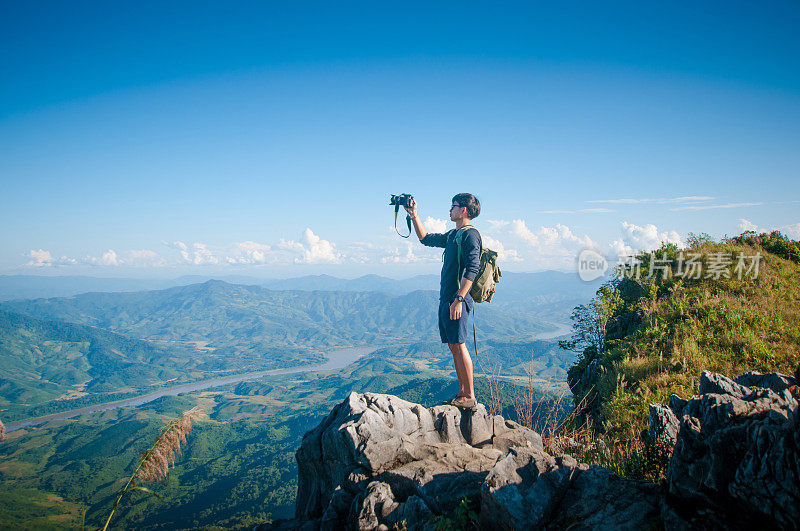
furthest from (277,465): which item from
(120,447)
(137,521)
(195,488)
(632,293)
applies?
(632,293)

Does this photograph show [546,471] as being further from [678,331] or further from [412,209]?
[678,331]

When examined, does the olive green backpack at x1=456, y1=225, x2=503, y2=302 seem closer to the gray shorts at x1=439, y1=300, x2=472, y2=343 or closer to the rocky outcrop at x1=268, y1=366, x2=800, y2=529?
the gray shorts at x1=439, y1=300, x2=472, y2=343

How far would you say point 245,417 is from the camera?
621 feet

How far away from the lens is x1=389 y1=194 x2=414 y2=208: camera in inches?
295

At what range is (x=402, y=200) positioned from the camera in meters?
7.54

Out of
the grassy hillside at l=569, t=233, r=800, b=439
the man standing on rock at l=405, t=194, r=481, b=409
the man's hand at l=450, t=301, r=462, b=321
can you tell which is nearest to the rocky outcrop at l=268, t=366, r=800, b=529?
the man standing on rock at l=405, t=194, r=481, b=409

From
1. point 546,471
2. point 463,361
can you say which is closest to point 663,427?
point 546,471

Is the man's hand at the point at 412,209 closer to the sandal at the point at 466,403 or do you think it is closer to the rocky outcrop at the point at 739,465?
the sandal at the point at 466,403

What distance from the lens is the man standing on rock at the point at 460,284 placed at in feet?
20.9

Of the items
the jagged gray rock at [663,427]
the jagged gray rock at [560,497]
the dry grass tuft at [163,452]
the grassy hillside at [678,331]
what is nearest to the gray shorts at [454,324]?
the jagged gray rock at [560,497]

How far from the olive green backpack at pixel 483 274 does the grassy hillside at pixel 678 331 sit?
369cm

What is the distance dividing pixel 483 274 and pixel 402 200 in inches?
89.9

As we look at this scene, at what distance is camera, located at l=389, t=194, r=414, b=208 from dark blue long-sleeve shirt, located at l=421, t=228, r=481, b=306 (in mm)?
1082

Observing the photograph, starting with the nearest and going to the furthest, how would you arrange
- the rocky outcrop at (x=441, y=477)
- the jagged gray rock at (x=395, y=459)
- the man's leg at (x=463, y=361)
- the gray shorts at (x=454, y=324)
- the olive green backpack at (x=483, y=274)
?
the rocky outcrop at (x=441, y=477)
the jagged gray rock at (x=395, y=459)
the gray shorts at (x=454, y=324)
the olive green backpack at (x=483, y=274)
the man's leg at (x=463, y=361)
